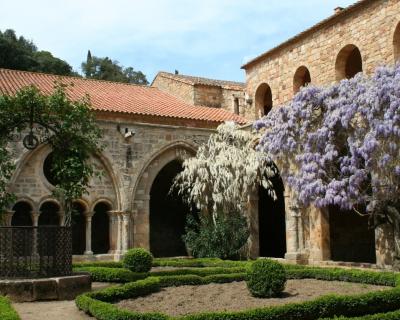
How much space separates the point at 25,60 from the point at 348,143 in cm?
2526

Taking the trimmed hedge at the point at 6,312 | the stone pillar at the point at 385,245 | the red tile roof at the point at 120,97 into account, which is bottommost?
the trimmed hedge at the point at 6,312

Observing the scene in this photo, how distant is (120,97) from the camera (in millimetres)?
19531

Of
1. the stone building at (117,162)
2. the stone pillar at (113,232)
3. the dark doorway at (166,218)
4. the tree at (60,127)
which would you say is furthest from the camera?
the dark doorway at (166,218)

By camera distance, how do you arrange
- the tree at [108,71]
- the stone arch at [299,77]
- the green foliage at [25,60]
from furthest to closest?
the tree at [108,71] → the green foliage at [25,60] → the stone arch at [299,77]

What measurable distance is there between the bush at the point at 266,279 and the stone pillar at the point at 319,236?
6756mm

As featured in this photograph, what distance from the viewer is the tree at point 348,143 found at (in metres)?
12.3

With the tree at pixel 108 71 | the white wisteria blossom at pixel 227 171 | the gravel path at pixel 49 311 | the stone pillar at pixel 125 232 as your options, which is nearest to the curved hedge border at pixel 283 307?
the gravel path at pixel 49 311

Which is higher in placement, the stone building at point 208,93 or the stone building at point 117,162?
the stone building at point 208,93

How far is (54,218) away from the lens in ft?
59.6

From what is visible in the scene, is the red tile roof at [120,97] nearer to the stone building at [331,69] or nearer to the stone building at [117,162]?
the stone building at [117,162]

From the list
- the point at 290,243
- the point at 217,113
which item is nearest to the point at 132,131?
the point at 217,113

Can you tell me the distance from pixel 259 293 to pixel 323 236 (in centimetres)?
703

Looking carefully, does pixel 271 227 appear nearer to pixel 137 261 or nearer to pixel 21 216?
pixel 21 216

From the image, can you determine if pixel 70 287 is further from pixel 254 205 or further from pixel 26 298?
pixel 254 205
